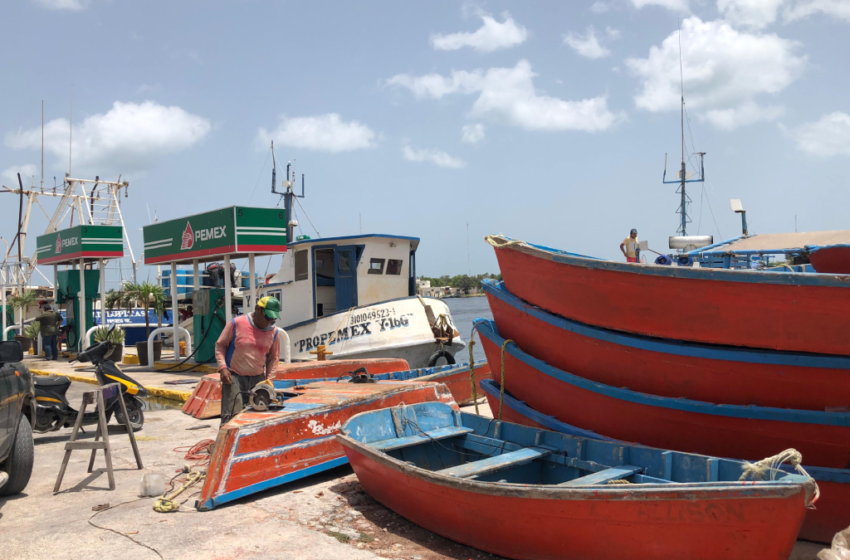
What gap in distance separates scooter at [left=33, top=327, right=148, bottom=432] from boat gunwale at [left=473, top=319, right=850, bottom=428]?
16.2 ft

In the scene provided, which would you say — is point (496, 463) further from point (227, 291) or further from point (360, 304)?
point (227, 291)

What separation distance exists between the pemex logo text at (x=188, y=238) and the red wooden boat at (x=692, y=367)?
393 inches

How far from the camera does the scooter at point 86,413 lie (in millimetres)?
7535

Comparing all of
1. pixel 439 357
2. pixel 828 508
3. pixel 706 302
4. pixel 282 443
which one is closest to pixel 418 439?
pixel 282 443

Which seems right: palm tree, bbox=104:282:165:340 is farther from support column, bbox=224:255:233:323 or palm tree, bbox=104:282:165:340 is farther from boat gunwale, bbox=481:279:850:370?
boat gunwale, bbox=481:279:850:370

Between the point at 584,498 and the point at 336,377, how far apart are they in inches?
255

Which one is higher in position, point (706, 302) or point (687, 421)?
point (706, 302)

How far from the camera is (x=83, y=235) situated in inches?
677

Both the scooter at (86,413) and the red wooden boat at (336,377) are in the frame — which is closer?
the scooter at (86,413)

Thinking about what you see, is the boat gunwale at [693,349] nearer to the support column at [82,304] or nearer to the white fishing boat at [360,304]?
the white fishing boat at [360,304]

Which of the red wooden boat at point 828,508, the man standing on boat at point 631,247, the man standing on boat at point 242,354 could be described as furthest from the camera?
the man standing on boat at point 631,247

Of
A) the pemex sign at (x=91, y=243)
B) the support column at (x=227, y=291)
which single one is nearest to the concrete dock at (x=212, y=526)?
Result: the support column at (x=227, y=291)

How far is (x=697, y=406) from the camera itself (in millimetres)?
4824

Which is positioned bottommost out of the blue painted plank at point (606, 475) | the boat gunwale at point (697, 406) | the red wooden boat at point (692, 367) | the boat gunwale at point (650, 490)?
the blue painted plank at point (606, 475)
